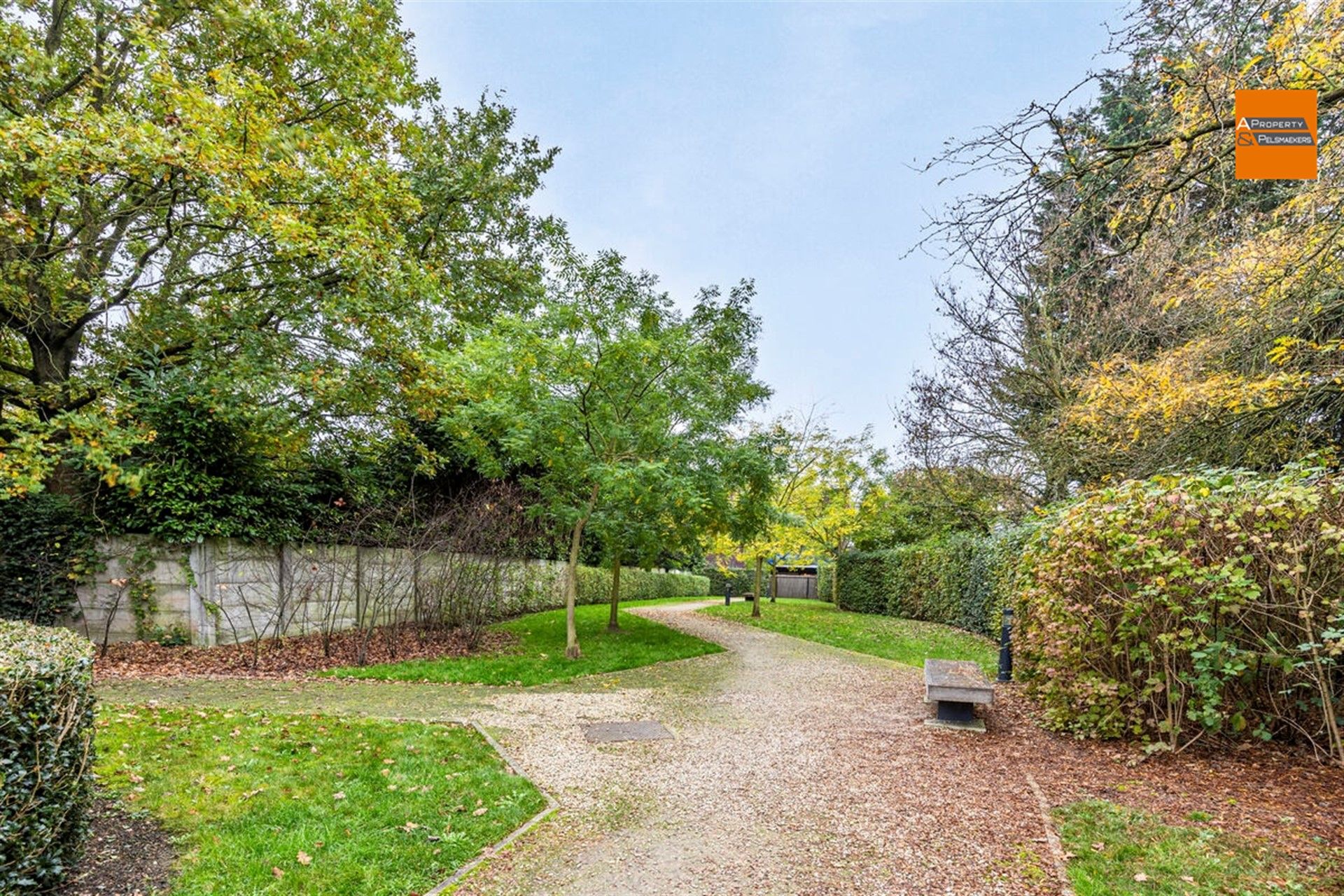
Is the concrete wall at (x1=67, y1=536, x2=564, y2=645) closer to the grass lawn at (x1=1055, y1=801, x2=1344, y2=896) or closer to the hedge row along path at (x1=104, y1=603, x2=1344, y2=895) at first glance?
the hedge row along path at (x1=104, y1=603, x2=1344, y2=895)

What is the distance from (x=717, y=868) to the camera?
313cm

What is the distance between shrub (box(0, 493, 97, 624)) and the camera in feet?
24.4

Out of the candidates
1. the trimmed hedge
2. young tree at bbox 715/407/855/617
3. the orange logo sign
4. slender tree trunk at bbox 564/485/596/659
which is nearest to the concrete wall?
slender tree trunk at bbox 564/485/596/659

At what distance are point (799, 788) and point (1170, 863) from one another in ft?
6.59

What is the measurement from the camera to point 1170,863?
303 centimetres

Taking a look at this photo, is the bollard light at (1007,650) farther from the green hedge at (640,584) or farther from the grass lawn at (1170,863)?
the green hedge at (640,584)

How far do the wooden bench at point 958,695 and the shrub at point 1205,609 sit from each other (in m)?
0.65

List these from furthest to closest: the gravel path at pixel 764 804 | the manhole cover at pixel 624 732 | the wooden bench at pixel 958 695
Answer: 1. the wooden bench at pixel 958 695
2. the manhole cover at pixel 624 732
3. the gravel path at pixel 764 804

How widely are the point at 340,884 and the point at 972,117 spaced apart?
17.8ft

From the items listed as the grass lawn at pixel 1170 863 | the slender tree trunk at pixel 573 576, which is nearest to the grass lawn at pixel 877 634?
the slender tree trunk at pixel 573 576

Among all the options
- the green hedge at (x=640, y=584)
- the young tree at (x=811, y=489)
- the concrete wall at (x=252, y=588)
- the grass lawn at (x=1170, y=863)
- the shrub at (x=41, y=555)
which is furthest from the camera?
the green hedge at (x=640, y=584)

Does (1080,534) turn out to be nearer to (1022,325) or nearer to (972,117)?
(972,117)

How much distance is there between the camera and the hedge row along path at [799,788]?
10.2 ft

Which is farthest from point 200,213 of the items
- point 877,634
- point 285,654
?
point 877,634
